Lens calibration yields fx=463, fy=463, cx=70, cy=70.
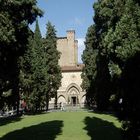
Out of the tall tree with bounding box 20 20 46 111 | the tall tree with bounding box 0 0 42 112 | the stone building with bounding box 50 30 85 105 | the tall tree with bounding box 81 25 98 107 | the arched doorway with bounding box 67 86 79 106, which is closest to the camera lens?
the tall tree with bounding box 0 0 42 112

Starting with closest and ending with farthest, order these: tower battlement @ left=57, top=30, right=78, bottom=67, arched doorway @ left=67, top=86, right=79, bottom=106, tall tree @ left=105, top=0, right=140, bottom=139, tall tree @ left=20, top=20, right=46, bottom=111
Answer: tall tree @ left=105, top=0, right=140, bottom=139, tall tree @ left=20, top=20, right=46, bottom=111, arched doorway @ left=67, top=86, right=79, bottom=106, tower battlement @ left=57, top=30, right=78, bottom=67

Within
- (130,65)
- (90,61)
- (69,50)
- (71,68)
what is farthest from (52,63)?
(130,65)

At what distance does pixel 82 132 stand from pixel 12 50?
897 cm

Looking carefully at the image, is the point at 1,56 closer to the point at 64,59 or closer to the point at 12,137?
the point at 12,137

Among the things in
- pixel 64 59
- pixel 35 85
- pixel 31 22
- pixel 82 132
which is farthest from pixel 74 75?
pixel 31 22

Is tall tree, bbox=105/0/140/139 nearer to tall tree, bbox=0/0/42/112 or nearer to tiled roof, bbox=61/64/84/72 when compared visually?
tall tree, bbox=0/0/42/112

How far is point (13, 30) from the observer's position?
688 inches

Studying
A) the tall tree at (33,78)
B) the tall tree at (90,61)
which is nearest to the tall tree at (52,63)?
the tall tree at (90,61)

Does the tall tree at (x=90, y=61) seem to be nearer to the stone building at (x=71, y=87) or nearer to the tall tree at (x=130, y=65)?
the stone building at (x=71, y=87)

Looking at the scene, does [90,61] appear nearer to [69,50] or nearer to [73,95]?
[73,95]

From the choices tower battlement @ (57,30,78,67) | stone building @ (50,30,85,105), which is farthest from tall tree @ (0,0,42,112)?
tower battlement @ (57,30,78,67)

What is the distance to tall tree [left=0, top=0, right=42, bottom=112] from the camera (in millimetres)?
16875

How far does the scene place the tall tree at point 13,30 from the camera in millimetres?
16875

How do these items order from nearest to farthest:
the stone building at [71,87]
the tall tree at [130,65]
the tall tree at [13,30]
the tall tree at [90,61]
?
the tall tree at [130,65], the tall tree at [13,30], the tall tree at [90,61], the stone building at [71,87]
